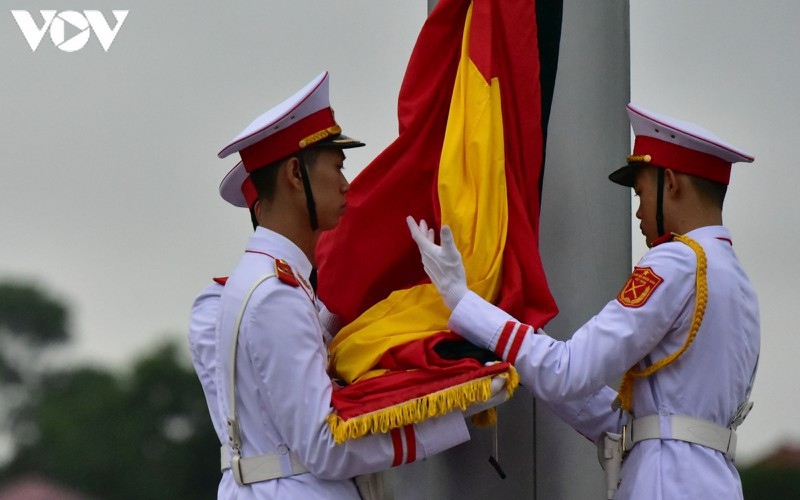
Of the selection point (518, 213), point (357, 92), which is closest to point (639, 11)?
point (357, 92)

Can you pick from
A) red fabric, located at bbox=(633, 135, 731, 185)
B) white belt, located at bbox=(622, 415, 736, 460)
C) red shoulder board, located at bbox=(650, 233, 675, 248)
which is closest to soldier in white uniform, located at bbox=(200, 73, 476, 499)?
white belt, located at bbox=(622, 415, 736, 460)

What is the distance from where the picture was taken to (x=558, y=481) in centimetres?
306

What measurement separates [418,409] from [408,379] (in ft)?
0.27

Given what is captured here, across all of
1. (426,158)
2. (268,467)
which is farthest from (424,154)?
(268,467)

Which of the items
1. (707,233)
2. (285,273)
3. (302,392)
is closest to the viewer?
(302,392)

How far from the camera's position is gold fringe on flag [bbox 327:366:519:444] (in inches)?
95.4

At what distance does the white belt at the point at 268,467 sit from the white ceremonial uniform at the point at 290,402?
0.01 metres

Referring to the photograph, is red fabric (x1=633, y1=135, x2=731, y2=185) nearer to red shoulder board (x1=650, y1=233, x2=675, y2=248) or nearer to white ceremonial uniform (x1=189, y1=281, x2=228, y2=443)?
red shoulder board (x1=650, y1=233, x2=675, y2=248)

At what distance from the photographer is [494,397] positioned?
256 cm

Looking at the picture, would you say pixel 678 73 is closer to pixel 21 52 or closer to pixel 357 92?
pixel 357 92

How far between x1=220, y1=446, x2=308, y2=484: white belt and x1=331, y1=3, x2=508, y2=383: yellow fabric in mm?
259

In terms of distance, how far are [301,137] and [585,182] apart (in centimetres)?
81

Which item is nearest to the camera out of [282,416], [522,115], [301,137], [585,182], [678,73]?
[282,416]

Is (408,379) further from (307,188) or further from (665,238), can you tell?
(665,238)
